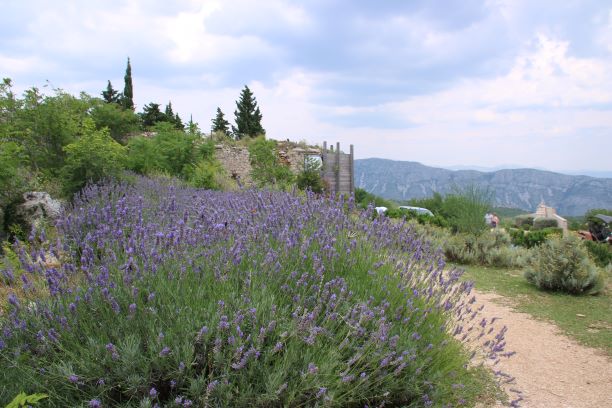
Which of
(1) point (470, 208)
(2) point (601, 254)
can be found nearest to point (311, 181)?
(1) point (470, 208)

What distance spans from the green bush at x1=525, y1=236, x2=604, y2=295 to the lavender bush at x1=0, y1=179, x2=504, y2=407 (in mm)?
3704

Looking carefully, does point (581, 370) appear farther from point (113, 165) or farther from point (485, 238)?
point (113, 165)

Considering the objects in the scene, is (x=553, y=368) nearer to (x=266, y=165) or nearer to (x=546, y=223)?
(x=266, y=165)

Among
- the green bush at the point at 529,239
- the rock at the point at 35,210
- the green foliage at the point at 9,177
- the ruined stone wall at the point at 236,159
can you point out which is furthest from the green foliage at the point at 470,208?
the ruined stone wall at the point at 236,159

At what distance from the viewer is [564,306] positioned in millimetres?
5195

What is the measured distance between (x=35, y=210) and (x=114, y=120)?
11.5m

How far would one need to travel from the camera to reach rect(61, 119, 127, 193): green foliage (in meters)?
7.27

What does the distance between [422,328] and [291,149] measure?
15650mm

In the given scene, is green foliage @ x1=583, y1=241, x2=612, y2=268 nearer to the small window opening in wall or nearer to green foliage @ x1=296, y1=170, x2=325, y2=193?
green foliage @ x1=296, y1=170, x2=325, y2=193

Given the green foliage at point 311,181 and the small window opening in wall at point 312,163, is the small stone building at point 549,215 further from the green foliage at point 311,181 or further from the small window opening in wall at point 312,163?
the green foliage at point 311,181

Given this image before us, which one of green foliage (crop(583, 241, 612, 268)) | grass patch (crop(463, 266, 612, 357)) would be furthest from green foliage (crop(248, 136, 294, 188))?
green foliage (crop(583, 241, 612, 268))

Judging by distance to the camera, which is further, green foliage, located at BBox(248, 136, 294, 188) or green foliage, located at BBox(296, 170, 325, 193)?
green foliage, located at BBox(296, 170, 325, 193)

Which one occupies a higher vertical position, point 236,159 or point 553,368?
point 236,159

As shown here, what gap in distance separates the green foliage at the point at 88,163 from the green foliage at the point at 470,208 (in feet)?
21.8
